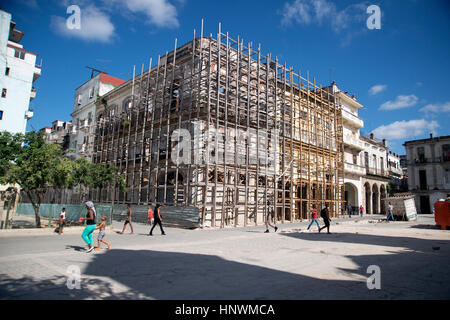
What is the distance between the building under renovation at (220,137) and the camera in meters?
18.9

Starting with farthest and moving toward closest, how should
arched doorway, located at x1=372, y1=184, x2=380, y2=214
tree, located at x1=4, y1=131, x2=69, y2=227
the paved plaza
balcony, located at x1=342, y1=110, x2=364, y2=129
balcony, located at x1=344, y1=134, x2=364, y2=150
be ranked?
arched doorway, located at x1=372, y1=184, x2=380, y2=214, balcony, located at x1=344, y1=134, x2=364, y2=150, balcony, located at x1=342, y1=110, x2=364, y2=129, tree, located at x1=4, y1=131, x2=69, y2=227, the paved plaza

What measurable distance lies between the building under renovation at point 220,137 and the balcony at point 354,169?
344 cm

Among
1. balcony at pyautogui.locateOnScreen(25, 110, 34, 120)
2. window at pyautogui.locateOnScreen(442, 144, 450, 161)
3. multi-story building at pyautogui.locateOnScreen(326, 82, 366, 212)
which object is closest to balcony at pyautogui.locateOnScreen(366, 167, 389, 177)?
multi-story building at pyautogui.locateOnScreen(326, 82, 366, 212)

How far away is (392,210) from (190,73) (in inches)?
858

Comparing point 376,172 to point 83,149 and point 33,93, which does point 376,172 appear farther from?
point 33,93

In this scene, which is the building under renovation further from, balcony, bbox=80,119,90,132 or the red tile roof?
the red tile roof

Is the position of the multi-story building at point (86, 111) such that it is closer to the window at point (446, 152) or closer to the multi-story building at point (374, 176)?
the multi-story building at point (374, 176)

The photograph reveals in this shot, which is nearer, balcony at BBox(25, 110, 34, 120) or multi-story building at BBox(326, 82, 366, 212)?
multi-story building at BBox(326, 82, 366, 212)

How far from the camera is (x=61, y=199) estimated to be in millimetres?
34188

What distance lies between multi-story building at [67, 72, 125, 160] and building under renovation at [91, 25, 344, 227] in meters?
3.56

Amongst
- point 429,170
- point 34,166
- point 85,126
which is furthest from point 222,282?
point 429,170

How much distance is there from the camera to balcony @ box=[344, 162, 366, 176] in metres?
32.8
